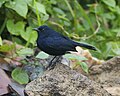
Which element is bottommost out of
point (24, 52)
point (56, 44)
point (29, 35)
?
point (29, 35)

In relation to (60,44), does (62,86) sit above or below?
below

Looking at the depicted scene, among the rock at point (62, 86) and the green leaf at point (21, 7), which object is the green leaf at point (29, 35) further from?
the rock at point (62, 86)

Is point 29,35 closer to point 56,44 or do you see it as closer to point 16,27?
point 16,27

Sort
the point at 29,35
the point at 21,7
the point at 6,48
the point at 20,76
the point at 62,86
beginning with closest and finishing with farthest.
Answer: the point at 62,86
the point at 20,76
the point at 6,48
the point at 21,7
the point at 29,35

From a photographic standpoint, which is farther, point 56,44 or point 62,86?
point 56,44

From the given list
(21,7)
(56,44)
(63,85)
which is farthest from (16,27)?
(63,85)

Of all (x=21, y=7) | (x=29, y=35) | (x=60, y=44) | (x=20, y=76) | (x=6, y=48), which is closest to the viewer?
(x=60, y=44)

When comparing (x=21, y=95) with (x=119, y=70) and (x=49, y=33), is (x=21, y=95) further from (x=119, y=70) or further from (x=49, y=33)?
(x=119, y=70)

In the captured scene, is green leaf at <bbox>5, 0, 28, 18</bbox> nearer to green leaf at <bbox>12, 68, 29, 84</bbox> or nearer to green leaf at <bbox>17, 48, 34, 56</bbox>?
green leaf at <bbox>17, 48, 34, 56</bbox>
